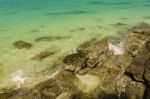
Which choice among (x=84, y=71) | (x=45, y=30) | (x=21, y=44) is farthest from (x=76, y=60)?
(x=45, y=30)

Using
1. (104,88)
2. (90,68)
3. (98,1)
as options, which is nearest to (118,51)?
(90,68)

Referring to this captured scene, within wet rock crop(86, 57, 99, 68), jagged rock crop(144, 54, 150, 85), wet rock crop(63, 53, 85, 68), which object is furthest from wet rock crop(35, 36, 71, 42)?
jagged rock crop(144, 54, 150, 85)

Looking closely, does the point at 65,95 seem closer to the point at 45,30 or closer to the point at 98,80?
the point at 98,80

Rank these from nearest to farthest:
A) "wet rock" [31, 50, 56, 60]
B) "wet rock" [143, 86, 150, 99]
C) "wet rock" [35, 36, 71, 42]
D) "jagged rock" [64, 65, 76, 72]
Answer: "wet rock" [143, 86, 150, 99]
"jagged rock" [64, 65, 76, 72]
"wet rock" [31, 50, 56, 60]
"wet rock" [35, 36, 71, 42]

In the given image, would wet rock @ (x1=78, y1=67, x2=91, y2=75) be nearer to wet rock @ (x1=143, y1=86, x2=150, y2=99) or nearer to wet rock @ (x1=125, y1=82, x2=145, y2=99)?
wet rock @ (x1=125, y1=82, x2=145, y2=99)

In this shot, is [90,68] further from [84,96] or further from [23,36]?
[23,36]

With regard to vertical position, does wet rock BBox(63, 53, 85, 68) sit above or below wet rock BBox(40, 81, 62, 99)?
above
